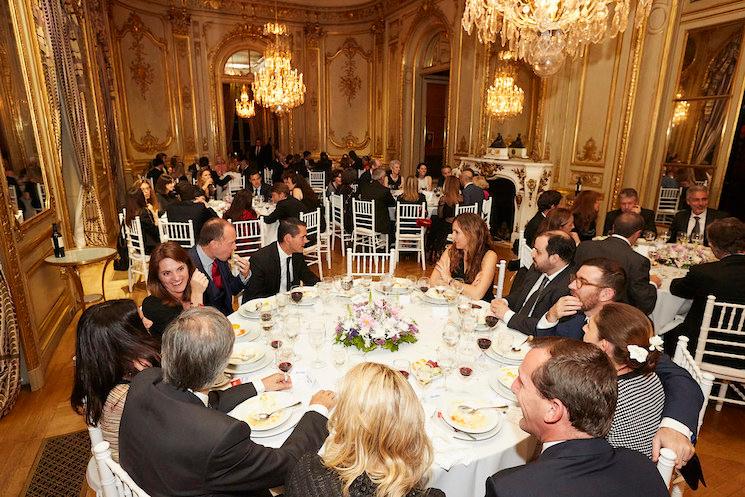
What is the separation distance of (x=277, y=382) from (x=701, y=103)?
6352 mm

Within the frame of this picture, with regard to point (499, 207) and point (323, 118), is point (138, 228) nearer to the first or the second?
point (499, 207)

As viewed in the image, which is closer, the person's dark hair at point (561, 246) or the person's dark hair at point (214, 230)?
the person's dark hair at point (561, 246)

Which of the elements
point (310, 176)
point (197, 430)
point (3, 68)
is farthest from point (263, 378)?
point (310, 176)

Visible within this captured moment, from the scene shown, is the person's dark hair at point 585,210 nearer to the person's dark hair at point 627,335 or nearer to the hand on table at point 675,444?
the person's dark hair at point 627,335

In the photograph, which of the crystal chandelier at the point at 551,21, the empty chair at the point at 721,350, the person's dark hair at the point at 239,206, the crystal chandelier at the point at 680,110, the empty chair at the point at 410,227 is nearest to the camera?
the empty chair at the point at 721,350

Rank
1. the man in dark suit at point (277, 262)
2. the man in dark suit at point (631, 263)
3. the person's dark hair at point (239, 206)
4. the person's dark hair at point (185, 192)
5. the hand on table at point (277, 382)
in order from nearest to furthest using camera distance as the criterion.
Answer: the hand on table at point (277, 382)
the man in dark suit at point (631, 263)
the man in dark suit at point (277, 262)
the person's dark hair at point (239, 206)
the person's dark hair at point (185, 192)

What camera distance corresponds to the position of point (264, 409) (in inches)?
69.2

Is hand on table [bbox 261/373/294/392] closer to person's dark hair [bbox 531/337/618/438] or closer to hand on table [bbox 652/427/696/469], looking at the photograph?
person's dark hair [bbox 531/337/618/438]

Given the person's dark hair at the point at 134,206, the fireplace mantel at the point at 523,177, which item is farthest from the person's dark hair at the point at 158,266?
the fireplace mantel at the point at 523,177

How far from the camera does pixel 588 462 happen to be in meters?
1.20

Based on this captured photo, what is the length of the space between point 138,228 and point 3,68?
1.86 metres

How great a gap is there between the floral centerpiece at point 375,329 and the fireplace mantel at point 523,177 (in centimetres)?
568

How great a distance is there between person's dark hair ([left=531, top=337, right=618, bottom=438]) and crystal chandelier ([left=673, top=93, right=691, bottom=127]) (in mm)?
5911

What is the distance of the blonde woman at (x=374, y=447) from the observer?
118 centimetres
